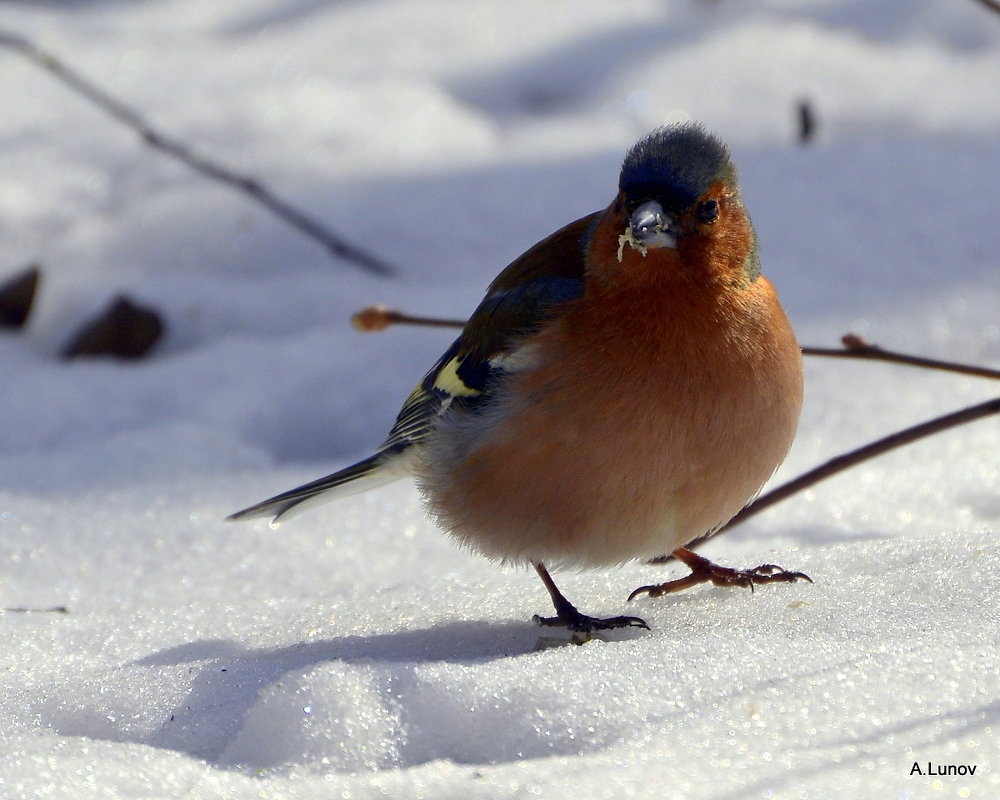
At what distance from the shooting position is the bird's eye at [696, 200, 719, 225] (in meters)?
2.99

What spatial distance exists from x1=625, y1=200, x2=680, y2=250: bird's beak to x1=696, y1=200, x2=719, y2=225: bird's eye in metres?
0.07

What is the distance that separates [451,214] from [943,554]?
10.6 feet

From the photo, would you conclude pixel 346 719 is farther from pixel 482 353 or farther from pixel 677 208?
pixel 677 208

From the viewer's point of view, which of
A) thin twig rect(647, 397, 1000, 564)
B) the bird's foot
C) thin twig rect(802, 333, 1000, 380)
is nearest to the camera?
the bird's foot

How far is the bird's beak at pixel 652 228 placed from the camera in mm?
2840

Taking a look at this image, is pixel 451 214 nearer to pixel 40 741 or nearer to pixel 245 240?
pixel 245 240

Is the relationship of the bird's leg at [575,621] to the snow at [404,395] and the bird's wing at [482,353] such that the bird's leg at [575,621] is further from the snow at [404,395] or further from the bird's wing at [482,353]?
the bird's wing at [482,353]

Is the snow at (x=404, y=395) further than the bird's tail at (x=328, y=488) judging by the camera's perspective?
No

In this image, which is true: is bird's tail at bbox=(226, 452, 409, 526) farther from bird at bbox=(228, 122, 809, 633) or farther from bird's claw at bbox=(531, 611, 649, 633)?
bird's claw at bbox=(531, 611, 649, 633)

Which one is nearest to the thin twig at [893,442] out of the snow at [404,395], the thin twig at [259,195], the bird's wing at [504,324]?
the snow at [404,395]

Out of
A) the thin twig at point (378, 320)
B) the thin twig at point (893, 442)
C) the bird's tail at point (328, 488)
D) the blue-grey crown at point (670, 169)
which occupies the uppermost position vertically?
the blue-grey crown at point (670, 169)

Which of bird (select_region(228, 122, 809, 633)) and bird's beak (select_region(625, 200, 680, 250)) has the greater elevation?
bird's beak (select_region(625, 200, 680, 250))

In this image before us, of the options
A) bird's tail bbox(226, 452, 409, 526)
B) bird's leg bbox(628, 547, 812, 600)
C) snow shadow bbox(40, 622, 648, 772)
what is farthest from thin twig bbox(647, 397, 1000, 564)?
snow shadow bbox(40, 622, 648, 772)

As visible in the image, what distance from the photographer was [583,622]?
2947mm
